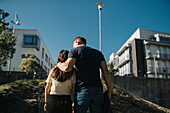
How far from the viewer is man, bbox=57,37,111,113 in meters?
2.40

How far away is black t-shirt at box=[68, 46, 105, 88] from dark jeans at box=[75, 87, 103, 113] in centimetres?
9

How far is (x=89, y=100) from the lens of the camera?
2404 millimetres

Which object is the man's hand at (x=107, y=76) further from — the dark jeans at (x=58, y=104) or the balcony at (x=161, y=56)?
the balcony at (x=161, y=56)

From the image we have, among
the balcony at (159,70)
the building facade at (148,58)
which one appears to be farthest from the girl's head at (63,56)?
the balcony at (159,70)

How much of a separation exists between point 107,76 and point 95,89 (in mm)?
360

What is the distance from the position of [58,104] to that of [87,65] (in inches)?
38.2

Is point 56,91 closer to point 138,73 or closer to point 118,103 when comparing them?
point 118,103

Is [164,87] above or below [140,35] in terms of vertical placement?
below

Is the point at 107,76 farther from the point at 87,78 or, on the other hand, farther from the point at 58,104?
the point at 58,104

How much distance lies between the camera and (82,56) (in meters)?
2.60

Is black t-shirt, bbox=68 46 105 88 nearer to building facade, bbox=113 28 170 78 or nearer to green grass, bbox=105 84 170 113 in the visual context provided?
green grass, bbox=105 84 170 113

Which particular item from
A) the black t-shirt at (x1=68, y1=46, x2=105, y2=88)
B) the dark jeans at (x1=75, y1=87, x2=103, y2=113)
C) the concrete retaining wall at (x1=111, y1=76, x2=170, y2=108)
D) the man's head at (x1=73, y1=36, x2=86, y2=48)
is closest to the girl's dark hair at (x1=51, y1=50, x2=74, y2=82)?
the man's head at (x1=73, y1=36, x2=86, y2=48)

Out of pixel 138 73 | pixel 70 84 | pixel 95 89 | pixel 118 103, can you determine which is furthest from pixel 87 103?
pixel 138 73

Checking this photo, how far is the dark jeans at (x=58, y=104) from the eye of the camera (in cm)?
296
